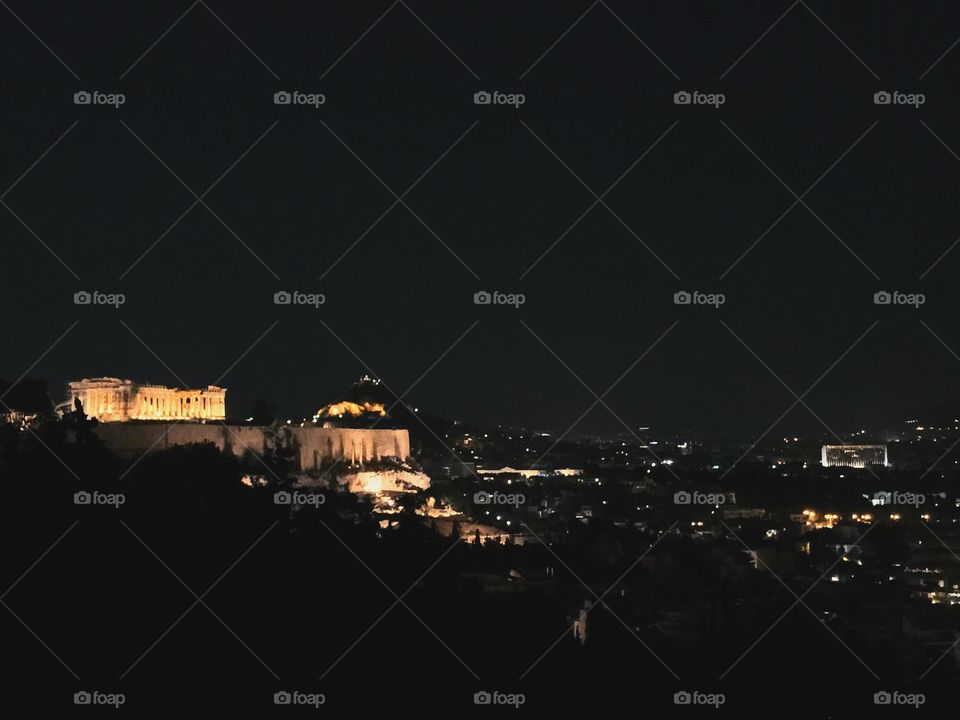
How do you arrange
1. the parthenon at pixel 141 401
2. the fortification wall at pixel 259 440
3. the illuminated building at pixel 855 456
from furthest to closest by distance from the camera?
the illuminated building at pixel 855 456
the parthenon at pixel 141 401
the fortification wall at pixel 259 440

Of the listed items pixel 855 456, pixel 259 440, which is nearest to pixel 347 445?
pixel 259 440

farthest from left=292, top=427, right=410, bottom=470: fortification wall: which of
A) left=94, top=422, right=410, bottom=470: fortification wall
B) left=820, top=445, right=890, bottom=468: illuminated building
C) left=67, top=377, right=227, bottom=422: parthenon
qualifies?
left=820, top=445, right=890, bottom=468: illuminated building

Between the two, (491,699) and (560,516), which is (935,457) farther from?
(491,699)

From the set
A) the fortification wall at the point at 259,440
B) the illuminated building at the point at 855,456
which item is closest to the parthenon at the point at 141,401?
the fortification wall at the point at 259,440

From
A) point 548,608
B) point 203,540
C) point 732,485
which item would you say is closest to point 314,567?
point 203,540

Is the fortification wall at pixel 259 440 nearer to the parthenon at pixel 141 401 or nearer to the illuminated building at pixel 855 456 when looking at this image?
the parthenon at pixel 141 401

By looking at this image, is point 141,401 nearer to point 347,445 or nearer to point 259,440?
point 259,440
